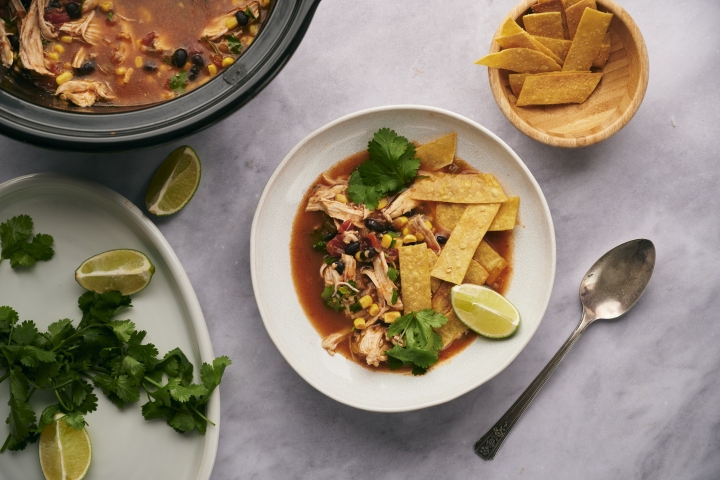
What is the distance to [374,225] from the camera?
2.71 metres

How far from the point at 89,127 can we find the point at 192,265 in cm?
93

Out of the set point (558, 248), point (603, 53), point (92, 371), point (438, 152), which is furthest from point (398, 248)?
point (92, 371)

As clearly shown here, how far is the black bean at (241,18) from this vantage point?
2.32 metres

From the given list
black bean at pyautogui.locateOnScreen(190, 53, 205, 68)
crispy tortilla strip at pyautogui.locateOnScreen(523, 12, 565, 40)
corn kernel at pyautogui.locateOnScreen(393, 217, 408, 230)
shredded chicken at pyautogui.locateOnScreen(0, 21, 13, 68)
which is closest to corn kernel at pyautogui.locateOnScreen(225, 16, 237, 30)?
black bean at pyautogui.locateOnScreen(190, 53, 205, 68)

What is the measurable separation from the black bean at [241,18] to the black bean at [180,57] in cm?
26

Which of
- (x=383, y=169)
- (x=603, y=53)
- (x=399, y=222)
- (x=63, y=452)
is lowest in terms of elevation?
(x=63, y=452)

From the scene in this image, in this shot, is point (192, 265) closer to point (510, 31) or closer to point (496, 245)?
point (496, 245)

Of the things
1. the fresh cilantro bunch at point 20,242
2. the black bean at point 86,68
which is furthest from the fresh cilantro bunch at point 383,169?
the fresh cilantro bunch at point 20,242

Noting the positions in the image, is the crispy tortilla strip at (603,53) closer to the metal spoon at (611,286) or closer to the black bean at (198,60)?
the metal spoon at (611,286)

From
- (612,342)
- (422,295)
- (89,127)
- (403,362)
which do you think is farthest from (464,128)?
(89,127)

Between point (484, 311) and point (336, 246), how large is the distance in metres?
0.78

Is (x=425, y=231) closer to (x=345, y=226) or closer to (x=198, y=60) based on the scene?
(x=345, y=226)

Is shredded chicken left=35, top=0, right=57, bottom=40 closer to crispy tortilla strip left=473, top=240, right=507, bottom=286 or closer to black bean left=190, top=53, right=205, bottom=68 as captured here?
black bean left=190, top=53, right=205, bottom=68

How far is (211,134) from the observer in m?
2.83
